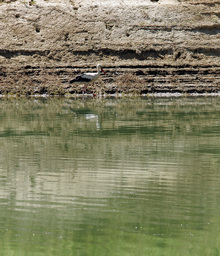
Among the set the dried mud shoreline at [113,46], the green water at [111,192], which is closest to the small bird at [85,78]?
the dried mud shoreline at [113,46]

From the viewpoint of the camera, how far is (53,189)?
738 centimetres

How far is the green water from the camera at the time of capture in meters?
5.09

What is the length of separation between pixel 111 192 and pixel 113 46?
96.3 feet

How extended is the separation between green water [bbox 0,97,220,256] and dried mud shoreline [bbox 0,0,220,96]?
19514 mm

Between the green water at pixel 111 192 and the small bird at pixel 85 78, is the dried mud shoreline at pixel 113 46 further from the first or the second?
the green water at pixel 111 192

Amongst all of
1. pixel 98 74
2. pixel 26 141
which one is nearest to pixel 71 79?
pixel 98 74

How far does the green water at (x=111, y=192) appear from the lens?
5.09 m

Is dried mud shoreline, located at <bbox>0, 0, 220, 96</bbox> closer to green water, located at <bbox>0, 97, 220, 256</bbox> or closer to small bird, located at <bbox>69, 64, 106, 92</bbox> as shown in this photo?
small bird, located at <bbox>69, 64, 106, 92</bbox>

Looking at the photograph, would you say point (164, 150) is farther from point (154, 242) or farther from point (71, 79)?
point (71, 79)

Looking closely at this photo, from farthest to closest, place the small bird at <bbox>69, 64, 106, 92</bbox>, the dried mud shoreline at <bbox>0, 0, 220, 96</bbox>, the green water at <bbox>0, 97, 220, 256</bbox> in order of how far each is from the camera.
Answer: the dried mud shoreline at <bbox>0, 0, 220, 96</bbox>, the small bird at <bbox>69, 64, 106, 92</bbox>, the green water at <bbox>0, 97, 220, 256</bbox>

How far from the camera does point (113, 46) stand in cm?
3581

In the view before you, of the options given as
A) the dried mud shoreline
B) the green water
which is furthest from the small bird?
the green water

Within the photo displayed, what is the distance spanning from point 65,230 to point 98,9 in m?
33.5

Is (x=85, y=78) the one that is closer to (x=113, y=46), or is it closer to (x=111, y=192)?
(x=113, y=46)
